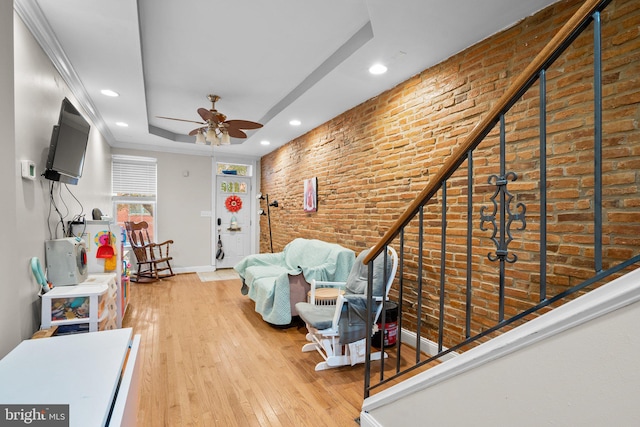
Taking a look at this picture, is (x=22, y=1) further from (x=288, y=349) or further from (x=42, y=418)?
(x=288, y=349)

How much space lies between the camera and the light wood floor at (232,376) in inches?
74.0

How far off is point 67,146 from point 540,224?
10.3 feet

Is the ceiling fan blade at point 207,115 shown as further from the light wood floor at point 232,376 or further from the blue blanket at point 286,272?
the light wood floor at point 232,376

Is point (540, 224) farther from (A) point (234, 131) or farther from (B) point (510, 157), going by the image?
(A) point (234, 131)

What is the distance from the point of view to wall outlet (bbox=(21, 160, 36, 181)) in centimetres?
189

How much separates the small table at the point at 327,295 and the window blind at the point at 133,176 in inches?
173

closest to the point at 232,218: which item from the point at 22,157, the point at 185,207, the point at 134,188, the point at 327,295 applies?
the point at 185,207

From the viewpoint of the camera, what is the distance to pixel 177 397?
80.6 inches

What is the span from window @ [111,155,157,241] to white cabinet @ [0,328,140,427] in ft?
15.8

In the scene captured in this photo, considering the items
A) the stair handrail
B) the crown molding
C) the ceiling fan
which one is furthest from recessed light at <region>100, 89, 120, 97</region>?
the stair handrail

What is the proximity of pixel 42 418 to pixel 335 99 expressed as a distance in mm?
3335

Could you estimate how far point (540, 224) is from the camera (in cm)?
95

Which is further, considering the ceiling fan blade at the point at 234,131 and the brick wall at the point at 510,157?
the ceiling fan blade at the point at 234,131

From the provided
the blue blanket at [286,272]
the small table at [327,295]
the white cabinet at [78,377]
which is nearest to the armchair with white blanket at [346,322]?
the small table at [327,295]
